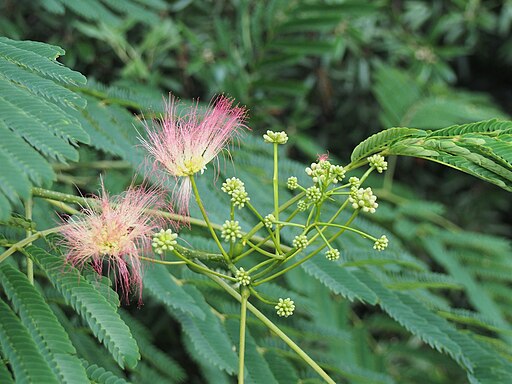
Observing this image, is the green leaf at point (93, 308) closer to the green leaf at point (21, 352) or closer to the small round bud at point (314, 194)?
the green leaf at point (21, 352)

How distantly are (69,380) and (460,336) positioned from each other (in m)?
0.96

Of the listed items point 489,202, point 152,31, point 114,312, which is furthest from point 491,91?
point 114,312

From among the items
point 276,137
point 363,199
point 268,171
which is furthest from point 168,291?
point 268,171

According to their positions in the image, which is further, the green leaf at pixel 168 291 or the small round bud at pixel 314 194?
the green leaf at pixel 168 291

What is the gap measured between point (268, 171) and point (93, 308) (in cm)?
108

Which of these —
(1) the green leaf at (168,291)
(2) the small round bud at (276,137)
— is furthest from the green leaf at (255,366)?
(2) the small round bud at (276,137)

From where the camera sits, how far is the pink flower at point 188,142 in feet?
4.46

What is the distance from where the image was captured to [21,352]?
1.17m

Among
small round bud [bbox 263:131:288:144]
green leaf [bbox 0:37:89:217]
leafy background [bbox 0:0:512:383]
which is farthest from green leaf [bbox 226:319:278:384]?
green leaf [bbox 0:37:89:217]

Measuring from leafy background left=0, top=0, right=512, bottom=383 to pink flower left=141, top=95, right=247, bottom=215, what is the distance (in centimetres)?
19

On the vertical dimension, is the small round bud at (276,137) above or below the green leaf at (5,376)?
above

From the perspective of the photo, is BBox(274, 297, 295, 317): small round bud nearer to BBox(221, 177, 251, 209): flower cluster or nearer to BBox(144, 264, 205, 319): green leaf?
BBox(221, 177, 251, 209): flower cluster

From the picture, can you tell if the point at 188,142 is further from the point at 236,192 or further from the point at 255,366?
the point at 255,366

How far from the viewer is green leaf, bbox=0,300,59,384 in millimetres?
1133
